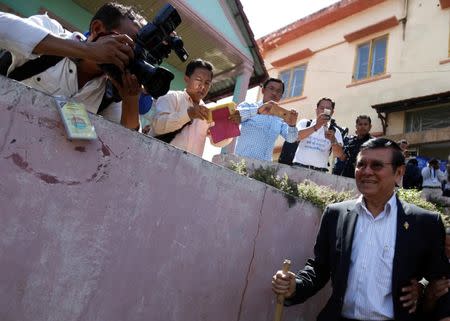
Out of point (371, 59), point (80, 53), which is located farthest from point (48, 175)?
point (371, 59)

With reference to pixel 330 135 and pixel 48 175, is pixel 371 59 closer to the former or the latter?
pixel 330 135

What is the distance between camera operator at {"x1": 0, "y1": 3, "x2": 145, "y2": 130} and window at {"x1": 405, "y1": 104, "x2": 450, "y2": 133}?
974cm

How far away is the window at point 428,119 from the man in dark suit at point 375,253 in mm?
8766

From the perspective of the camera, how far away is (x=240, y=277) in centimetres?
245

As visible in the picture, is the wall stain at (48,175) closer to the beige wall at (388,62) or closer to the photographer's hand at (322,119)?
the photographer's hand at (322,119)

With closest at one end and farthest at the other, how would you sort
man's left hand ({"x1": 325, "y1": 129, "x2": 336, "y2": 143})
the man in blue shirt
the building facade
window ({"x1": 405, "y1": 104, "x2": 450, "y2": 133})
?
the man in blue shirt < man's left hand ({"x1": 325, "y1": 129, "x2": 336, "y2": 143}) < window ({"x1": 405, "y1": 104, "x2": 450, "y2": 133}) < the building facade

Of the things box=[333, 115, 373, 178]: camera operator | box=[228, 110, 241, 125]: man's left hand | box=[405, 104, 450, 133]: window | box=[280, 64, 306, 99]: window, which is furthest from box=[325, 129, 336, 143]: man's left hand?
box=[280, 64, 306, 99]: window

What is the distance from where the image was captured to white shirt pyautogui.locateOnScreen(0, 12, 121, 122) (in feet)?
5.49

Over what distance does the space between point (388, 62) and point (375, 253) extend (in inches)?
419

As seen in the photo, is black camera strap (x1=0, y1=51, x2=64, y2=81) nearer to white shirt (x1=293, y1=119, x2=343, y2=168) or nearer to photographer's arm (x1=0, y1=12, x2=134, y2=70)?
photographer's arm (x1=0, y1=12, x2=134, y2=70)

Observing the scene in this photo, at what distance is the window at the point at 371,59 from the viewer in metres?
11.7

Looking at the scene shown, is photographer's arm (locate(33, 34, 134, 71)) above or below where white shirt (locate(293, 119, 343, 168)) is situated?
below

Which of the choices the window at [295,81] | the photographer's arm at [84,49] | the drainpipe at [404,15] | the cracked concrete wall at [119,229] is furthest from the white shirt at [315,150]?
the window at [295,81]

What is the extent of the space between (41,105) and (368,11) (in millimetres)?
12642
